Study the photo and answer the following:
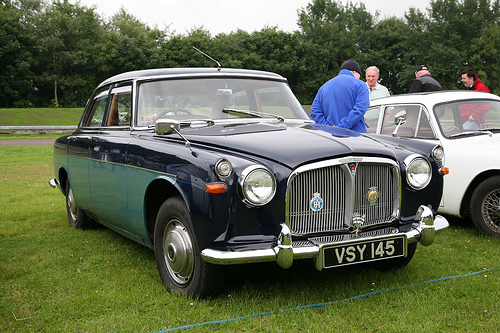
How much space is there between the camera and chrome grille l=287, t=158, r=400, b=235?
314cm

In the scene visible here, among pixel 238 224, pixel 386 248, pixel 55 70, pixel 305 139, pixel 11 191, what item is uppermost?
pixel 55 70

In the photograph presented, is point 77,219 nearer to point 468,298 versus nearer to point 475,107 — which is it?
point 468,298

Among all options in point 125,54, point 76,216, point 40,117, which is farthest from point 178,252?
point 125,54

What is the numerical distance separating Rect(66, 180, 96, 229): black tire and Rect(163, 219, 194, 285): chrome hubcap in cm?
256

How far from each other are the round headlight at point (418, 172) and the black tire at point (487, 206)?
1.92 m

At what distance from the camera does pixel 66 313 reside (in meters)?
3.32

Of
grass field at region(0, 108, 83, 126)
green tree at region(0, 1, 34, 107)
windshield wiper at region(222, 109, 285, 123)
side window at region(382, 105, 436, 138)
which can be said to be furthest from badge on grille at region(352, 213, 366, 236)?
green tree at region(0, 1, 34, 107)

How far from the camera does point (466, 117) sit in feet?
19.3

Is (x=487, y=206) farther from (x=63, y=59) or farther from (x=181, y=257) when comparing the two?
(x=63, y=59)

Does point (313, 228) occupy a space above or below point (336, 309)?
above

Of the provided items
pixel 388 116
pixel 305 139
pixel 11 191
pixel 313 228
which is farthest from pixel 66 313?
pixel 11 191

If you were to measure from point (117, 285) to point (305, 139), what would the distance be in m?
1.98

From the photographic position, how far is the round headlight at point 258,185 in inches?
117

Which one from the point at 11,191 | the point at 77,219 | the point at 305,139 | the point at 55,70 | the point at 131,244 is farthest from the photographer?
the point at 55,70
